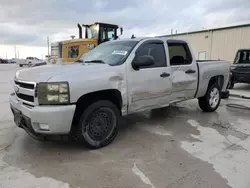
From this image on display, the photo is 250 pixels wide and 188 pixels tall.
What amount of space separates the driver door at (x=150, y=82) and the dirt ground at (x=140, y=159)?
64 cm

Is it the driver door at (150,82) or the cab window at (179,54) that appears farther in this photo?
the cab window at (179,54)

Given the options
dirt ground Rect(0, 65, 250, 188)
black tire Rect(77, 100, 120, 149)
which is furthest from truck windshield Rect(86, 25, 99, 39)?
black tire Rect(77, 100, 120, 149)

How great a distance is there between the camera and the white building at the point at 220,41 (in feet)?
59.8

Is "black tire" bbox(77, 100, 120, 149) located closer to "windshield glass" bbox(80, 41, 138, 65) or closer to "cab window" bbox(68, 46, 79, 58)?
"windshield glass" bbox(80, 41, 138, 65)

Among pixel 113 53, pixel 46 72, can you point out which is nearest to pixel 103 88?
pixel 46 72

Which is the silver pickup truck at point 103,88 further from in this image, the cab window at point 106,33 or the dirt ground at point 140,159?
the cab window at point 106,33

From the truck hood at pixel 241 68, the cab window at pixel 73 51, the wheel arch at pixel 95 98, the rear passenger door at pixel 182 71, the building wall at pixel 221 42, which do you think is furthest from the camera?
the building wall at pixel 221 42

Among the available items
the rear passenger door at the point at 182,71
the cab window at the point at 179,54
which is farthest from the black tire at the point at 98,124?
the cab window at the point at 179,54

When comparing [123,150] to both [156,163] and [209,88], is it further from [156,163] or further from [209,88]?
[209,88]

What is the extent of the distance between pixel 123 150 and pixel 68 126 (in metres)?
1.01

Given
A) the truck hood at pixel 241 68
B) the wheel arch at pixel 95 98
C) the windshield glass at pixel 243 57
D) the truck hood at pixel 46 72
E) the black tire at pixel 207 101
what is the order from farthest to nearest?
the windshield glass at pixel 243 57, the truck hood at pixel 241 68, the black tire at pixel 207 101, the wheel arch at pixel 95 98, the truck hood at pixel 46 72

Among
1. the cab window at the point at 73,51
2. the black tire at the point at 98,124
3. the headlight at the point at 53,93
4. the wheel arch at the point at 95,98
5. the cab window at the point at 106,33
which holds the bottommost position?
the black tire at the point at 98,124

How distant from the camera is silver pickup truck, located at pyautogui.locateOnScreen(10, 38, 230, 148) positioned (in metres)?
3.20

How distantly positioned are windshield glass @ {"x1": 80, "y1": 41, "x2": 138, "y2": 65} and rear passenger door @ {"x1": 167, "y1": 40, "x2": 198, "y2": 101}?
106cm
